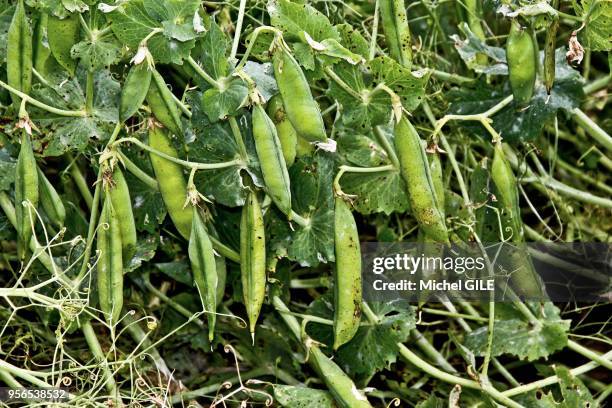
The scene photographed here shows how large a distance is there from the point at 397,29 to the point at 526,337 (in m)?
0.54

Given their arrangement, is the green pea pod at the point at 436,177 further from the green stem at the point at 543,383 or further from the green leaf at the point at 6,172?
the green leaf at the point at 6,172

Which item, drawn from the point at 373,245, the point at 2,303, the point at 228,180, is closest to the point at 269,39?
the point at 228,180

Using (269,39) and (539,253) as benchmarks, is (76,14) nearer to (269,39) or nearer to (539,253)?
(269,39)

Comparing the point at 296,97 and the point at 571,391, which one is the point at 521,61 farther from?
the point at 571,391

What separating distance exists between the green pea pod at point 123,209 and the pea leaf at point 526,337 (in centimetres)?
58

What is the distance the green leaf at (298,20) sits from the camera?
47.0 inches

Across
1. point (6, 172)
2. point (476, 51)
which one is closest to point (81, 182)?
point (6, 172)

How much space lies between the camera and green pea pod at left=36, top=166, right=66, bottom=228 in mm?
1297

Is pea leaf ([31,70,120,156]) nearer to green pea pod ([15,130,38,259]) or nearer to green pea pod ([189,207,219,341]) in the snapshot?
green pea pod ([15,130,38,259])

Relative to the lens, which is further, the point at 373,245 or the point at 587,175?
the point at 587,175

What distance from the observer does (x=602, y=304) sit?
5.18ft

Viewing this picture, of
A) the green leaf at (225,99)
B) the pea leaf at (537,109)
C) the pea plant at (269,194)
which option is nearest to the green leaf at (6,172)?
the pea plant at (269,194)

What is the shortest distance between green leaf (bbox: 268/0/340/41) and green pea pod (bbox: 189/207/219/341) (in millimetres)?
276

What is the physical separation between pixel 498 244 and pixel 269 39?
1.61 ft
